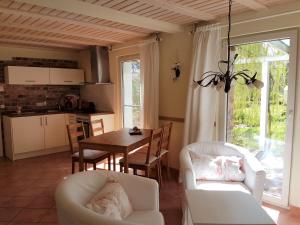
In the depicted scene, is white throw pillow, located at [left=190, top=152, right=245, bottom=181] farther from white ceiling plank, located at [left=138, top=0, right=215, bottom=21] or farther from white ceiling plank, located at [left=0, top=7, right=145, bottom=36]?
white ceiling plank, located at [left=0, top=7, right=145, bottom=36]

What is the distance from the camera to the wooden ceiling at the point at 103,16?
8.67ft

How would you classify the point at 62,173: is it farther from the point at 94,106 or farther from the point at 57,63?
the point at 57,63

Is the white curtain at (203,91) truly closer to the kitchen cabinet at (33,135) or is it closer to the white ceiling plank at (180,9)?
the white ceiling plank at (180,9)

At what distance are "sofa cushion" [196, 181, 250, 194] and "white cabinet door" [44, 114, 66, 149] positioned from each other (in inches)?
144

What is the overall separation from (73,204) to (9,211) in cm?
188

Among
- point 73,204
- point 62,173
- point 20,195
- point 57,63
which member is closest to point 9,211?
point 20,195

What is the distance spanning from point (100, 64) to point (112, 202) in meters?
3.86

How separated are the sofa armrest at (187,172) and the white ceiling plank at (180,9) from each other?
1614 millimetres

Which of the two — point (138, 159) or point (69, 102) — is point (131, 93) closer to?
point (69, 102)

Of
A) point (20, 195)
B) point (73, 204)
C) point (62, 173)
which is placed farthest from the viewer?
point (62, 173)

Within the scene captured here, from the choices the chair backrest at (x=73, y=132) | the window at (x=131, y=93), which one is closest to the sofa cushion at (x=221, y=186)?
the chair backrest at (x=73, y=132)

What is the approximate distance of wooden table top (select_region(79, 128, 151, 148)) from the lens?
115 inches

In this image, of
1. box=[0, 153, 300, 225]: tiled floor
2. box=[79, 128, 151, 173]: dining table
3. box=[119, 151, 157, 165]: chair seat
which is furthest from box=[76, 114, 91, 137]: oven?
box=[119, 151, 157, 165]: chair seat

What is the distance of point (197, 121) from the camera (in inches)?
137
